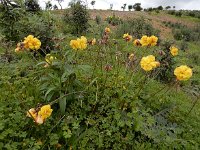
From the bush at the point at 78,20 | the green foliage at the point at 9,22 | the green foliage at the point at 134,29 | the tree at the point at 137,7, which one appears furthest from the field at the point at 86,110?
the tree at the point at 137,7

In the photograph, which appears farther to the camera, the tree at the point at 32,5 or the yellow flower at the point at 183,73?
the tree at the point at 32,5

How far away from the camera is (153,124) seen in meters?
3.53

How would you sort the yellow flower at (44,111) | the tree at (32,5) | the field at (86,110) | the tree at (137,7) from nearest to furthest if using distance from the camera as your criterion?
the yellow flower at (44,111) → the field at (86,110) → the tree at (32,5) → the tree at (137,7)

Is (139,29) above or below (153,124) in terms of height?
below

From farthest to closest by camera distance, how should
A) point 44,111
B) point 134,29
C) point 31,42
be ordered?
point 134,29, point 31,42, point 44,111

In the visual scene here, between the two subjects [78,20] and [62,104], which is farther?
[78,20]

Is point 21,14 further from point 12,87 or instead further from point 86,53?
point 12,87

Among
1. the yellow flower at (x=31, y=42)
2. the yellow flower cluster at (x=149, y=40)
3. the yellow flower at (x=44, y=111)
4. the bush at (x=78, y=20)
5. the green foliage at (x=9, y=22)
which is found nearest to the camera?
the yellow flower at (x=44, y=111)

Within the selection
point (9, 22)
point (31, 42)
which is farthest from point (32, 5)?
point (31, 42)

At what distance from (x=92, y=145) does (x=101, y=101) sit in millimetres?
525

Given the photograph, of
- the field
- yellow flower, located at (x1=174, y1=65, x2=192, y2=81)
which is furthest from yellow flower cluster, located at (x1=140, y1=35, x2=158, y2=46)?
yellow flower, located at (x1=174, y1=65, x2=192, y2=81)

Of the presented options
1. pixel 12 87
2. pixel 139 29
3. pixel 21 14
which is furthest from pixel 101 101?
pixel 139 29

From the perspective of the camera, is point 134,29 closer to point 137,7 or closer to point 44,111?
point 44,111

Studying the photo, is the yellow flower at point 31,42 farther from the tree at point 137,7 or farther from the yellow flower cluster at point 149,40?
the tree at point 137,7
